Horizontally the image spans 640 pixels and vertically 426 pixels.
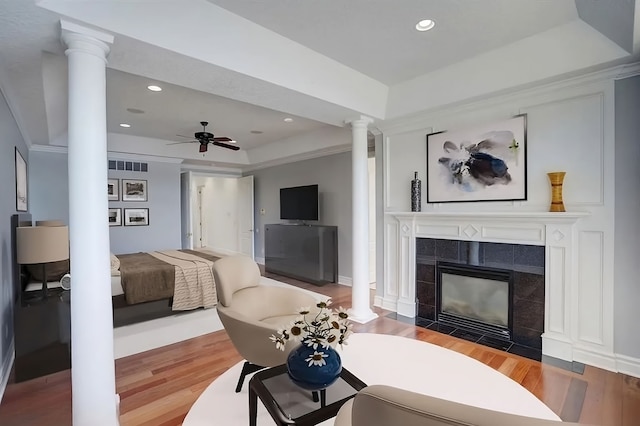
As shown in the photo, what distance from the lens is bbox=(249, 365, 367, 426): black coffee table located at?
4.51 feet

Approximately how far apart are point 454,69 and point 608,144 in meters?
1.52

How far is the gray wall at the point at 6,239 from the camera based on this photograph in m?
2.41

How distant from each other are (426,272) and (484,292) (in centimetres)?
67

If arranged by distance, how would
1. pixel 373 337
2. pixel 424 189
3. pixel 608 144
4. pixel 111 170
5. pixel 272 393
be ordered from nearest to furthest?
pixel 272 393, pixel 608 144, pixel 373 337, pixel 424 189, pixel 111 170

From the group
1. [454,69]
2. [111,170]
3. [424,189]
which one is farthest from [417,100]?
[111,170]

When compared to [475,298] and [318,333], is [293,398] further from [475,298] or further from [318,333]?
[475,298]

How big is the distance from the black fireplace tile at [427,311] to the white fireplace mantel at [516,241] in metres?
0.08

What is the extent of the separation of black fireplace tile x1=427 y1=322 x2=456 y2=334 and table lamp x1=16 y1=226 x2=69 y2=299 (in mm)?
3708

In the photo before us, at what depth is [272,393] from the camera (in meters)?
1.54

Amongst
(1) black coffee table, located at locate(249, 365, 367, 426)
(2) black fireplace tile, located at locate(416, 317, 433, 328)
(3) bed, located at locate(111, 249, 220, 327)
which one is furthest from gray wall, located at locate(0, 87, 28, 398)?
(2) black fireplace tile, located at locate(416, 317, 433, 328)

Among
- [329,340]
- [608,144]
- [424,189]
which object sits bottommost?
[329,340]

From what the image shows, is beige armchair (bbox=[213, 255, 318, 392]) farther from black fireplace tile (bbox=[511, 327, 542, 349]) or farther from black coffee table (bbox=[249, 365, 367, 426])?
black fireplace tile (bbox=[511, 327, 542, 349])

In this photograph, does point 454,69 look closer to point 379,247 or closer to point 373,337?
point 379,247

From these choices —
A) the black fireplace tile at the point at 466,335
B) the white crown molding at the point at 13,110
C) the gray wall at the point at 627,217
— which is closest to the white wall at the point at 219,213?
the white crown molding at the point at 13,110
